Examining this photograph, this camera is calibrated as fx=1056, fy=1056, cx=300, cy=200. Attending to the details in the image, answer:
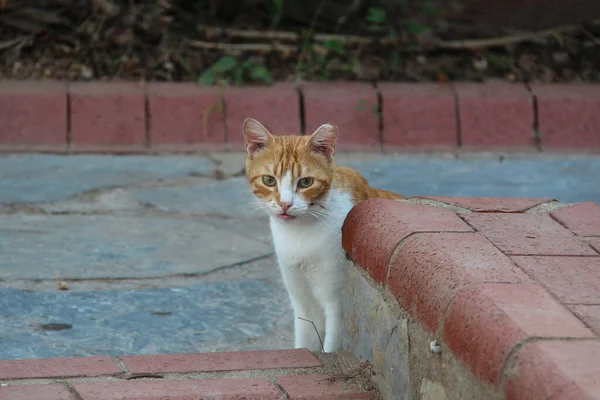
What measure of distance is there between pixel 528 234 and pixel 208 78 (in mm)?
3450

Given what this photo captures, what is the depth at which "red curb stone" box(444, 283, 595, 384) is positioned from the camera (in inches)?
67.9

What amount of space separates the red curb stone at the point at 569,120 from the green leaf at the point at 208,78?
1.72 metres

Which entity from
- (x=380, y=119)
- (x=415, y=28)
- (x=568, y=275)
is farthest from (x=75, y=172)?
(x=568, y=275)

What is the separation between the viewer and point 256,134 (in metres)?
3.20

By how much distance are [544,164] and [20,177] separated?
253 centimetres

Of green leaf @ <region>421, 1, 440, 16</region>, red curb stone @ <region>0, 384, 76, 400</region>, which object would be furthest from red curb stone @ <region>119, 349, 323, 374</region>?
green leaf @ <region>421, 1, 440, 16</region>

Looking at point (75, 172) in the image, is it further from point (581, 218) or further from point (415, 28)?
point (581, 218)

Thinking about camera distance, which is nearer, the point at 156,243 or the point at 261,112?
the point at 156,243

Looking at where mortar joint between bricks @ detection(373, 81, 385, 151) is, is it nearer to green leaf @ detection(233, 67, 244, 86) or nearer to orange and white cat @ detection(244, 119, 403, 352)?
green leaf @ detection(233, 67, 244, 86)

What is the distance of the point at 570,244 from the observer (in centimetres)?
234

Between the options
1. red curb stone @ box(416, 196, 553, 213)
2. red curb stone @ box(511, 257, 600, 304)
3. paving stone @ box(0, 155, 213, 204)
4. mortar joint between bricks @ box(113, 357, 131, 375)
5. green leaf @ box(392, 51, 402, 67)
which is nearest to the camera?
red curb stone @ box(511, 257, 600, 304)

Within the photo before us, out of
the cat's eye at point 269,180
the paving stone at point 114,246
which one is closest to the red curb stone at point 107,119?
the paving stone at point 114,246

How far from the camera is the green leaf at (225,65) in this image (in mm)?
5637

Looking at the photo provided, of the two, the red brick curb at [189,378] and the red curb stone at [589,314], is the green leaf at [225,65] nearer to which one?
the red brick curb at [189,378]
